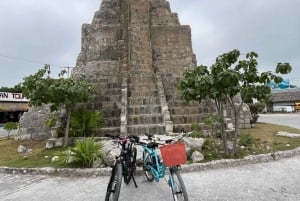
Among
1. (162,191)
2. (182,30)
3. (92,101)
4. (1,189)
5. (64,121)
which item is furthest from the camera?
(182,30)

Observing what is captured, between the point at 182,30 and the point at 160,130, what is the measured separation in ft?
21.5

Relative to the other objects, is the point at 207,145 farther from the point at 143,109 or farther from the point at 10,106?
the point at 10,106

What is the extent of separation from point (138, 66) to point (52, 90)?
4.93m

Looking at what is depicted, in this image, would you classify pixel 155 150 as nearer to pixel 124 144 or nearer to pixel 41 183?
pixel 124 144

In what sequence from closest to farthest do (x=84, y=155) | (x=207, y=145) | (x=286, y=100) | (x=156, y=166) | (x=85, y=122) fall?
(x=156, y=166) < (x=84, y=155) < (x=207, y=145) < (x=85, y=122) < (x=286, y=100)

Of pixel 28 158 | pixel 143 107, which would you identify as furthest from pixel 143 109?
pixel 28 158

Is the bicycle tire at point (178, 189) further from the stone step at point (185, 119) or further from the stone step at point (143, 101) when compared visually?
the stone step at point (143, 101)

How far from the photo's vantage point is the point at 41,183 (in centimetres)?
524

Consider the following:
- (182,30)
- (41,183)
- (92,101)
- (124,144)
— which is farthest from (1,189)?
(182,30)

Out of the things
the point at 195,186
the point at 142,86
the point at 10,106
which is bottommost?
the point at 195,186

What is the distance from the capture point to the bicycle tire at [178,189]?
350 cm

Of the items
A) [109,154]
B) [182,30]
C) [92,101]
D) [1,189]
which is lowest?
[1,189]

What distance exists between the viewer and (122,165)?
417cm

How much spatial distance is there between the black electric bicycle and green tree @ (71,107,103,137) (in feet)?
13.1
